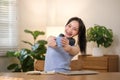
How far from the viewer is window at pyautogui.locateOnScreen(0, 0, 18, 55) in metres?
4.64

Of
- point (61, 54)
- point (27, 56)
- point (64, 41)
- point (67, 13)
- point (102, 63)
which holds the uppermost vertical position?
point (67, 13)

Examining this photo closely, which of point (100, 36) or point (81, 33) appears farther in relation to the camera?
point (100, 36)

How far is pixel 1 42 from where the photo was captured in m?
4.63

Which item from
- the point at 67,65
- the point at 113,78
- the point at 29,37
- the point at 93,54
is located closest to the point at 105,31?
the point at 93,54

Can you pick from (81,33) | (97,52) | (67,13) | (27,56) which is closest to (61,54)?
(81,33)

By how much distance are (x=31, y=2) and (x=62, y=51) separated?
308cm

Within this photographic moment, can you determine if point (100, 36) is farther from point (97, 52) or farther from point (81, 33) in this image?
point (81, 33)

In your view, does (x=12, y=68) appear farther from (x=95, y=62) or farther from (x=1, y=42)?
(x=95, y=62)

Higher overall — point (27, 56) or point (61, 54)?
point (61, 54)

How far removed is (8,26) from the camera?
470 centimetres

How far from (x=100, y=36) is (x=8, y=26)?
5.18ft

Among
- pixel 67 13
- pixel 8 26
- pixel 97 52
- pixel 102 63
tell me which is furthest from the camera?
pixel 67 13

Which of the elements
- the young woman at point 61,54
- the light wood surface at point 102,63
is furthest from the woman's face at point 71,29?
the light wood surface at point 102,63

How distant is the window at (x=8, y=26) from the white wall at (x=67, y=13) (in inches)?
7.7
